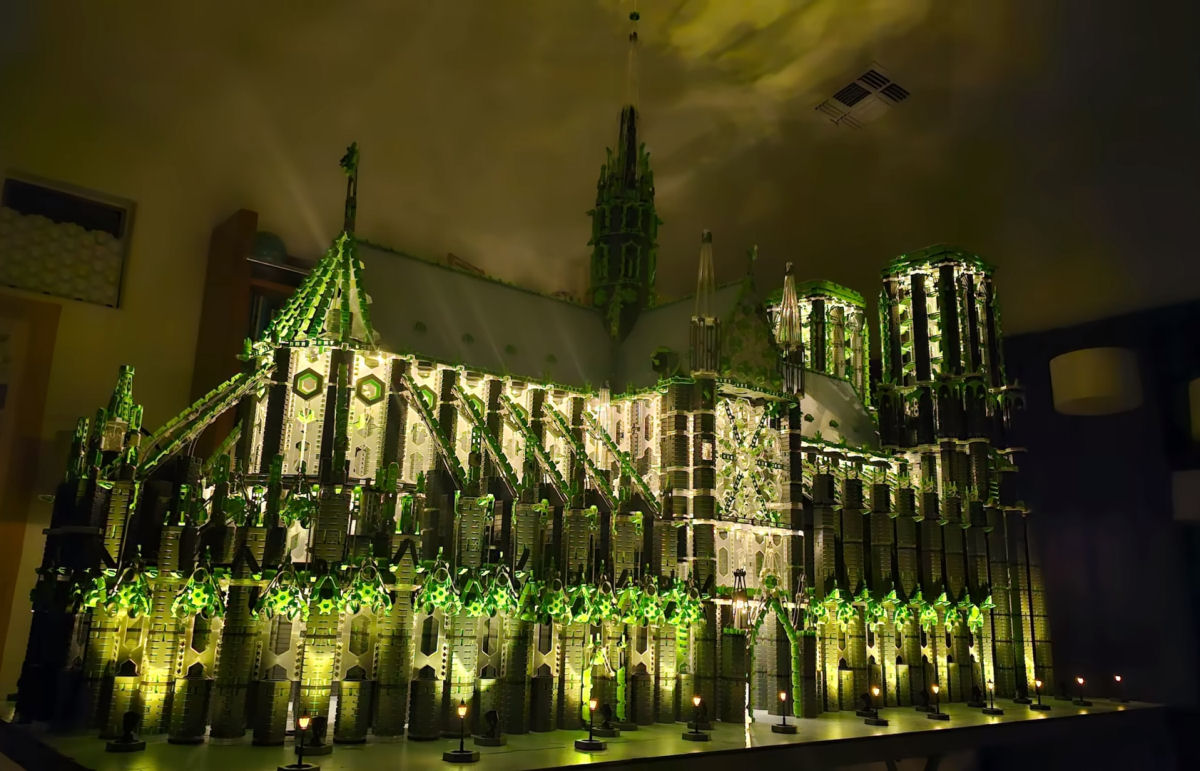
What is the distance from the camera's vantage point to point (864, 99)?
99.7ft

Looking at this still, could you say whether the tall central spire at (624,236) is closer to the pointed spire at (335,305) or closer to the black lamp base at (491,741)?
the pointed spire at (335,305)

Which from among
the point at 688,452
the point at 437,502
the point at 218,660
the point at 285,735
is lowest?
the point at 285,735

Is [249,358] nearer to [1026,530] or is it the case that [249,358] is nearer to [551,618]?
[551,618]

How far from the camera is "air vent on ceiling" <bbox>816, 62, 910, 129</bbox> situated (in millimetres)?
29281

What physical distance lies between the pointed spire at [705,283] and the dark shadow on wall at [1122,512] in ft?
40.7

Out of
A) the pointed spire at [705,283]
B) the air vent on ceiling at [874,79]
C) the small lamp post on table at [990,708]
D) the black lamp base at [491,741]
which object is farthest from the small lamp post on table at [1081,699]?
the black lamp base at [491,741]

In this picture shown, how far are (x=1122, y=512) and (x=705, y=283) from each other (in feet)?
63.3

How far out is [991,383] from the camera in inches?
1629

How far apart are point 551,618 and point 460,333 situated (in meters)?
12.1

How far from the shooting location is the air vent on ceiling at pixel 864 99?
29.3 m

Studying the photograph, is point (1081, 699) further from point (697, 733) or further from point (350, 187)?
point (350, 187)

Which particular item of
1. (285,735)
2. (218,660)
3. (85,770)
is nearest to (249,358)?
(218,660)

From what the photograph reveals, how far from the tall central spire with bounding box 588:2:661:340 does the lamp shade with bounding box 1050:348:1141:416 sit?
17.1 m

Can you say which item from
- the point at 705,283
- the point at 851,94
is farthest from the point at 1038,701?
the point at 851,94
